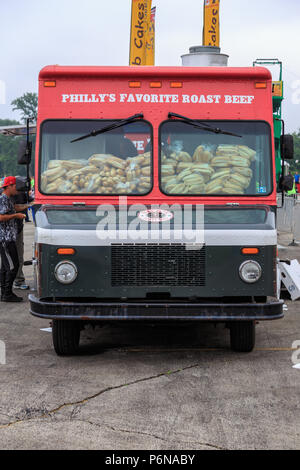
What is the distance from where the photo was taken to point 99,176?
711cm

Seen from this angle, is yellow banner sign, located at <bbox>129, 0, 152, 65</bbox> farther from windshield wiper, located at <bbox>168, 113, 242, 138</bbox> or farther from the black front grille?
the black front grille

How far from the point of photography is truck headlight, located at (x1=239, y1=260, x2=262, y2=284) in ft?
20.9

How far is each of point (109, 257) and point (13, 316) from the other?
3345mm

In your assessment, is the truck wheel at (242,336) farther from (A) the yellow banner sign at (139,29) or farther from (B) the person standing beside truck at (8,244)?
(A) the yellow banner sign at (139,29)

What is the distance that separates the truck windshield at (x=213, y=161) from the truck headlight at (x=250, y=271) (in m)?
1.04

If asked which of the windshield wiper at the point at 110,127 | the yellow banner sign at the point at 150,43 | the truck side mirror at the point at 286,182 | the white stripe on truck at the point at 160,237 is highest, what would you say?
the yellow banner sign at the point at 150,43

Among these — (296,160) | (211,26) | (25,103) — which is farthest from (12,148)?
(211,26)

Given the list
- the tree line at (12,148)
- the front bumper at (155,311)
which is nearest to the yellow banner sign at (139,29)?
the front bumper at (155,311)

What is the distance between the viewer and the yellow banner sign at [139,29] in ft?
66.9

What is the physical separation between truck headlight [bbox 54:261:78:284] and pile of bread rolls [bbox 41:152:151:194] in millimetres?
1021
